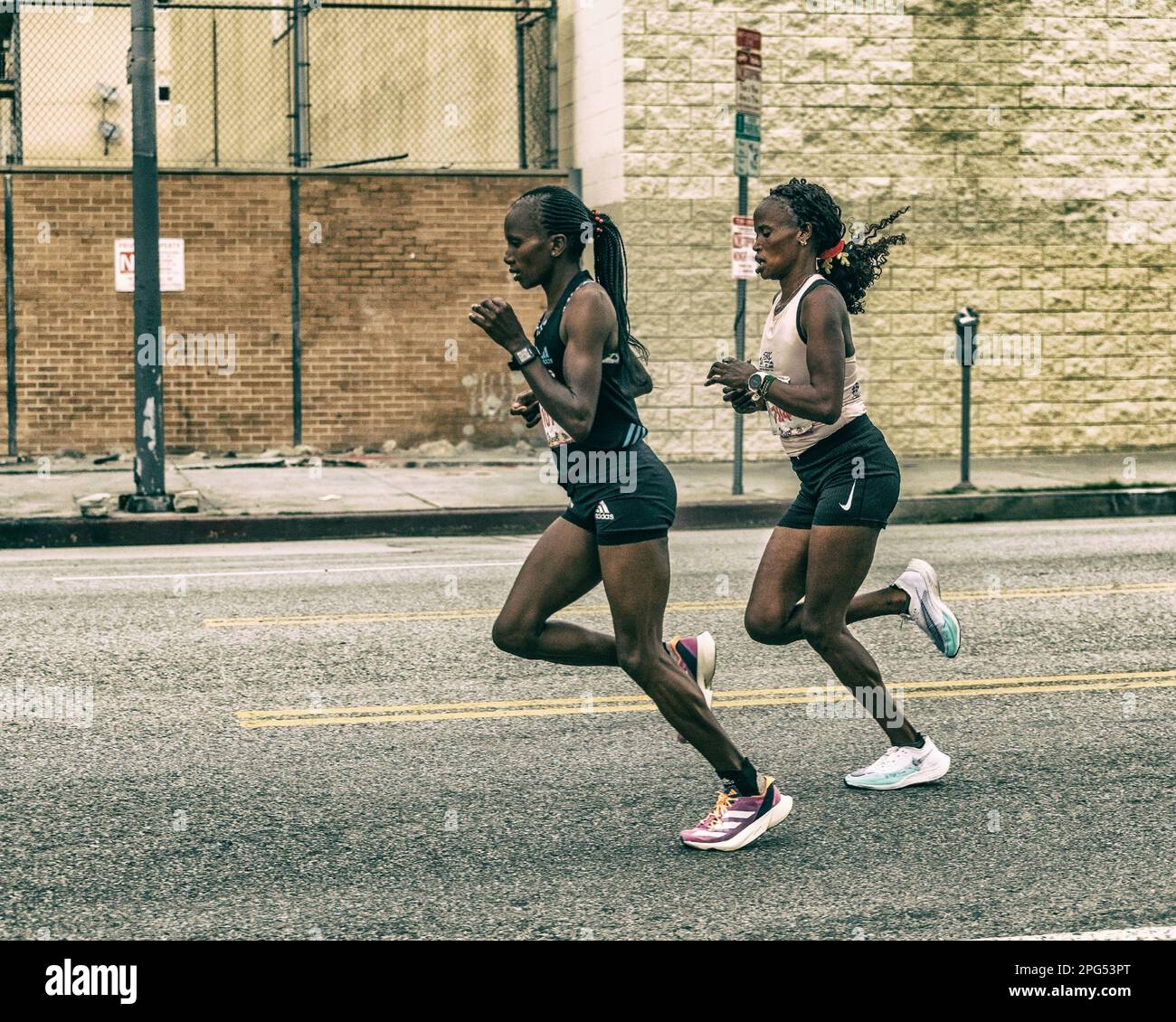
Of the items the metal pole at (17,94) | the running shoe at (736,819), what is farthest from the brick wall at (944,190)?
the running shoe at (736,819)

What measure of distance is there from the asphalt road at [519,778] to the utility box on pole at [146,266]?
352 centimetres

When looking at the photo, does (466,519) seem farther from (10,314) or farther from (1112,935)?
(1112,935)

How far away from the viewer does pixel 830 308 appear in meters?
5.70

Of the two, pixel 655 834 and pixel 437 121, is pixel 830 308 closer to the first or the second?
pixel 655 834

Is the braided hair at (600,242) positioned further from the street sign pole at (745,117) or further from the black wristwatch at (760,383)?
the street sign pole at (745,117)

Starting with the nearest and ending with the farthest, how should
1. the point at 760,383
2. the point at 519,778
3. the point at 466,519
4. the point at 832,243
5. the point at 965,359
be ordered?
the point at 760,383
the point at 832,243
the point at 519,778
the point at 466,519
the point at 965,359

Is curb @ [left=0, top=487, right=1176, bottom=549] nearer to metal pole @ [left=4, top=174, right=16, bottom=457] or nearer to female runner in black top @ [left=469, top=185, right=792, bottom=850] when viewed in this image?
metal pole @ [left=4, top=174, right=16, bottom=457]

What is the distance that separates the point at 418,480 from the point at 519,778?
1036cm

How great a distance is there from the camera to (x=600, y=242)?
546cm

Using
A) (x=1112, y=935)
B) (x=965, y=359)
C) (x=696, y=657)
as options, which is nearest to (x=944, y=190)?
(x=965, y=359)

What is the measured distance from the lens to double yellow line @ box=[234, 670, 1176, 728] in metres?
6.97

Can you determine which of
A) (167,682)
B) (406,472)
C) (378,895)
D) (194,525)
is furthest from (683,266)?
(378,895)

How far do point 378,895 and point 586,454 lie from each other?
1.43 m
